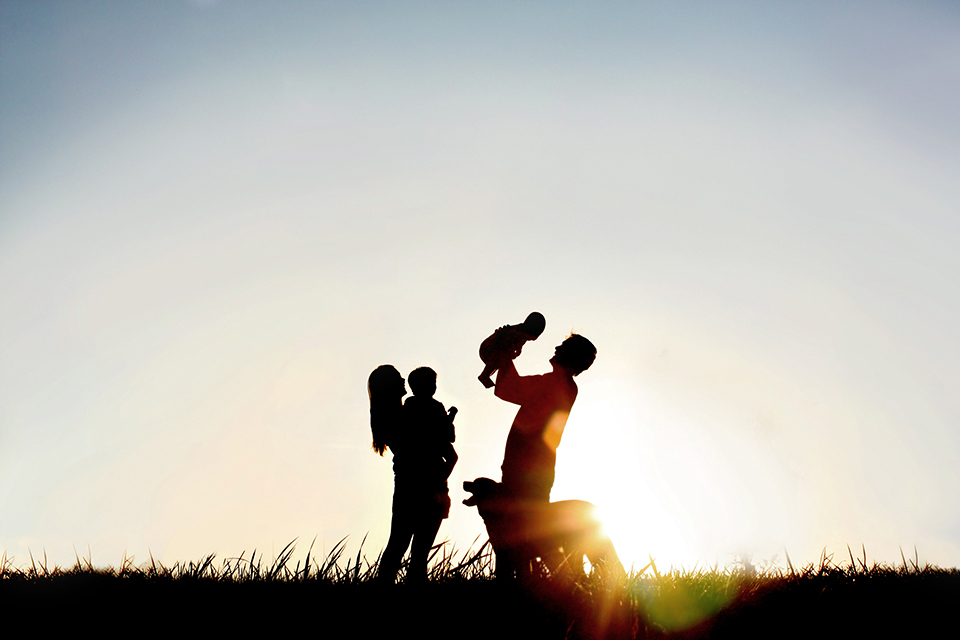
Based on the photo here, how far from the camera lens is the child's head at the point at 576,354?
4.75m

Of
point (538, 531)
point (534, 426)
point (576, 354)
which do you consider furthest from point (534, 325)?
point (538, 531)

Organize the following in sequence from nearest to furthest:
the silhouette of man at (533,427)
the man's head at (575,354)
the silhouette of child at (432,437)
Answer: the silhouette of man at (533,427) < the man's head at (575,354) < the silhouette of child at (432,437)

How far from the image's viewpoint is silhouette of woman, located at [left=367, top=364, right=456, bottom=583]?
16.1 feet

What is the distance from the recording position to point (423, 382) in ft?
17.7

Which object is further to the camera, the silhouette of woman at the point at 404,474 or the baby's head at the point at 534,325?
the silhouette of woman at the point at 404,474

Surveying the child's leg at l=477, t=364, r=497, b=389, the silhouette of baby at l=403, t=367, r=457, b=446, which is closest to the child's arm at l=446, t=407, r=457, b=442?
the silhouette of baby at l=403, t=367, r=457, b=446

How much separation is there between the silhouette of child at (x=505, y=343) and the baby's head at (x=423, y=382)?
2.71ft

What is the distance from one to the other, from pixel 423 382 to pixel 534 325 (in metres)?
1.24

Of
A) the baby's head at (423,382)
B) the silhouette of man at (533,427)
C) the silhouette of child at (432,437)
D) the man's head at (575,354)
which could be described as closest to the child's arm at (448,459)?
the silhouette of child at (432,437)

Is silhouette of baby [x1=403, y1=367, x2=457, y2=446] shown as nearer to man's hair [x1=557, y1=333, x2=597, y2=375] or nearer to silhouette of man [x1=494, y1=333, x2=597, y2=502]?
silhouette of man [x1=494, y1=333, x2=597, y2=502]

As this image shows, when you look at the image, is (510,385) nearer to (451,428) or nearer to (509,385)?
(509,385)

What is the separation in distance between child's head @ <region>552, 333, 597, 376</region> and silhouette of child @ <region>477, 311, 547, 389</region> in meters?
0.25

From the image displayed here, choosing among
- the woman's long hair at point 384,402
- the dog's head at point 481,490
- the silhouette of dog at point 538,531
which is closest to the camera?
the silhouette of dog at point 538,531

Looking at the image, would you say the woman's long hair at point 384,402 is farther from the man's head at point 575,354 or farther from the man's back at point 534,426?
the man's head at point 575,354
